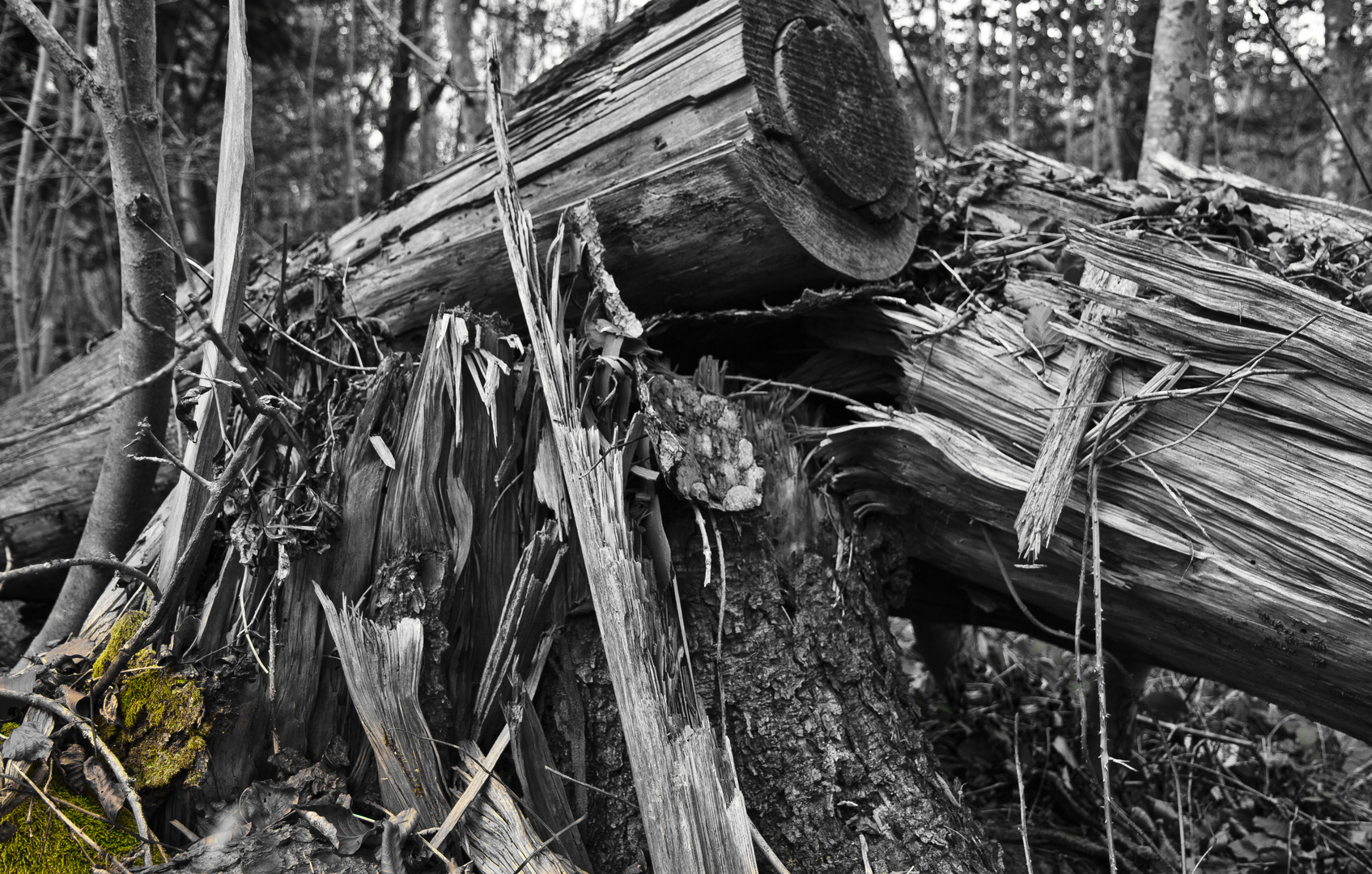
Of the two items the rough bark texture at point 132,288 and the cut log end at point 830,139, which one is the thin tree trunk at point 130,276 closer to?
the rough bark texture at point 132,288

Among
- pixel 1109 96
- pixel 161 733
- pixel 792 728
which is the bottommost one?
pixel 792 728

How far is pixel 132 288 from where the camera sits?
2.15m

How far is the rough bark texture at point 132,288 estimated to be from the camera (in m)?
2.10

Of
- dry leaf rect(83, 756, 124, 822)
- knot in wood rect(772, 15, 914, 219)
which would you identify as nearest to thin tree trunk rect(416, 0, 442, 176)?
knot in wood rect(772, 15, 914, 219)

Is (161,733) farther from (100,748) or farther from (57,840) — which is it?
(57,840)

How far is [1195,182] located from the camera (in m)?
2.71

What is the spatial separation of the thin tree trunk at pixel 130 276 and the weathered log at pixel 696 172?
41 centimetres

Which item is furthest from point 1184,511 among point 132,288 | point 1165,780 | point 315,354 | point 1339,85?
point 1339,85

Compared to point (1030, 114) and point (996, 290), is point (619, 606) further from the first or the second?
point (1030, 114)

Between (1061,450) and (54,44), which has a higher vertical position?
(54,44)

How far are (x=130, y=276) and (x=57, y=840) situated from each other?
4.42ft

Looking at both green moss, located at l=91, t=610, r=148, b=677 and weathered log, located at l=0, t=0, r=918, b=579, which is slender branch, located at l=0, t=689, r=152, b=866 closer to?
green moss, located at l=91, t=610, r=148, b=677

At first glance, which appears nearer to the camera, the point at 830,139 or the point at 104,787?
the point at 104,787

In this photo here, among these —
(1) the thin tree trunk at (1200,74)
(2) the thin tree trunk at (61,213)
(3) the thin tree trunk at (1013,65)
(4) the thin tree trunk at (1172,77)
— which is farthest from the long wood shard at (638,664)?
(3) the thin tree trunk at (1013,65)
